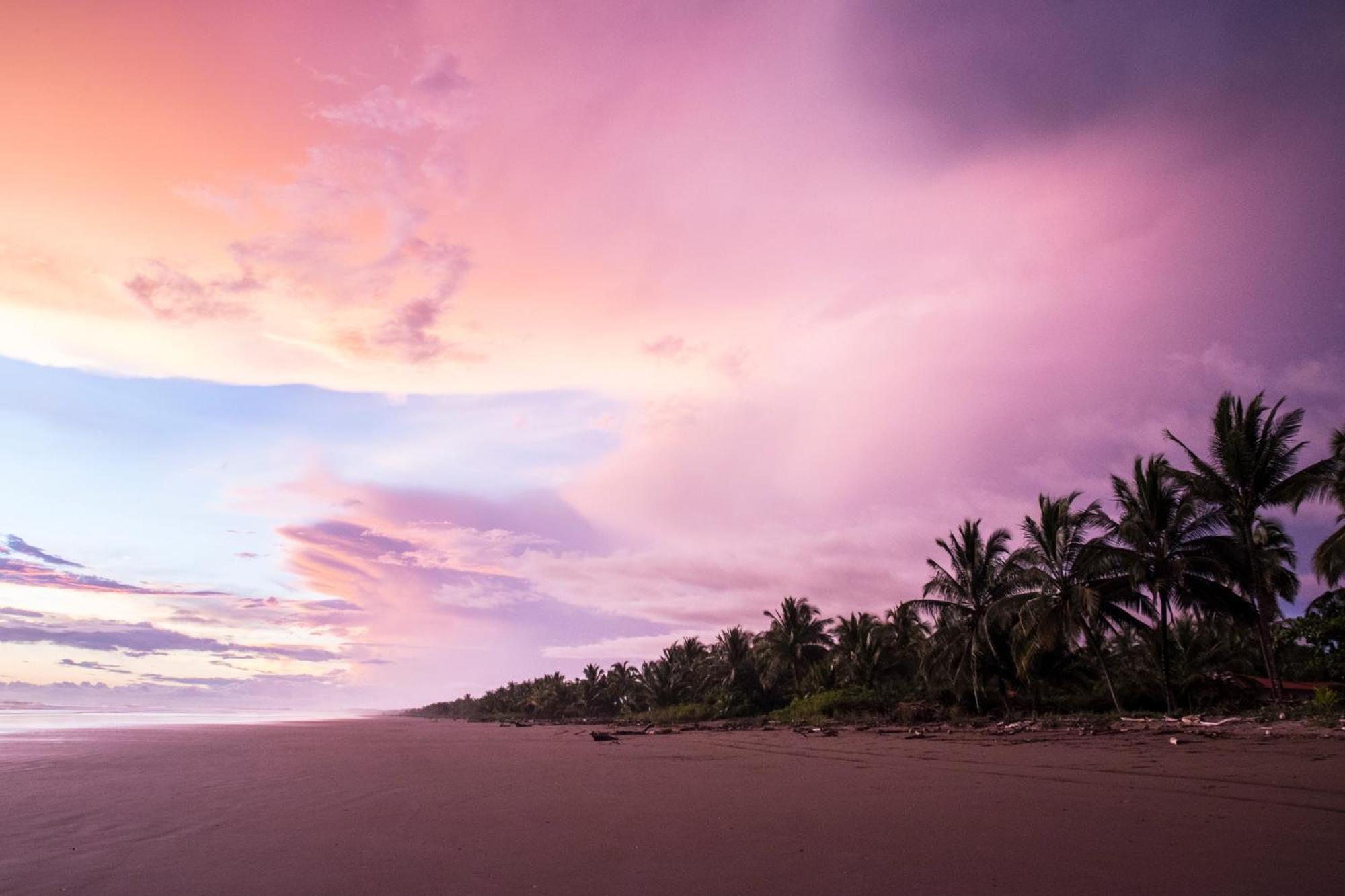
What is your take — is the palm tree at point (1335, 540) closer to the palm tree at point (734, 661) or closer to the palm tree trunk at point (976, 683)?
the palm tree trunk at point (976, 683)

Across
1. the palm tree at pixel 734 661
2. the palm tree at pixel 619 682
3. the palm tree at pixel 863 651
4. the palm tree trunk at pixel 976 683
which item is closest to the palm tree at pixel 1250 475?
the palm tree trunk at pixel 976 683

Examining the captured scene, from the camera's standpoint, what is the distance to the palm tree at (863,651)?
4381cm

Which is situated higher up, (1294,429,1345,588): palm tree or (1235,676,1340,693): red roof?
(1294,429,1345,588): palm tree

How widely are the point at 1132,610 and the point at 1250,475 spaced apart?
745 centimetres

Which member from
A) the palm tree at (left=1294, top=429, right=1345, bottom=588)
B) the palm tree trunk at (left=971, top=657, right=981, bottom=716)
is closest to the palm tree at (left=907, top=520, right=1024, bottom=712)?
the palm tree trunk at (left=971, top=657, right=981, bottom=716)

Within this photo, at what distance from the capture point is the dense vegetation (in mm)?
25641

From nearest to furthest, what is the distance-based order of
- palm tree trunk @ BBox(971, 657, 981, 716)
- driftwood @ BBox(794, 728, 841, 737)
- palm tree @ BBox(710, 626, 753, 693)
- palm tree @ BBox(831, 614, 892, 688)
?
driftwood @ BBox(794, 728, 841, 737) → palm tree trunk @ BBox(971, 657, 981, 716) → palm tree @ BBox(831, 614, 892, 688) → palm tree @ BBox(710, 626, 753, 693)

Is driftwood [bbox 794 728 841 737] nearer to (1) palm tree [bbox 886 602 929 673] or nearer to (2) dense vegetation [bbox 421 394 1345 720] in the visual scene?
(2) dense vegetation [bbox 421 394 1345 720]

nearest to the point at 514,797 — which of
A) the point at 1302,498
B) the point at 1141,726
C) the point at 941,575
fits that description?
the point at 1141,726

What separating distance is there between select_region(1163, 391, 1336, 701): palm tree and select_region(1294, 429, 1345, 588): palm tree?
1.36 m

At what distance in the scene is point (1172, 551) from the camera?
2727cm

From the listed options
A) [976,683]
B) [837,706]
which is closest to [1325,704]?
[976,683]

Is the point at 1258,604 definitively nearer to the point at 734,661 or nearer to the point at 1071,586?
the point at 1071,586

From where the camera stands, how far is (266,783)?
11898 millimetres
